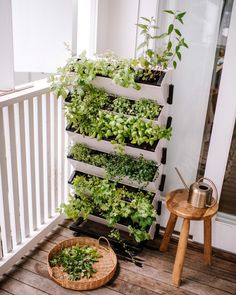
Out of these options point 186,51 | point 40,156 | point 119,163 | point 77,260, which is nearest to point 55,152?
point 40,156

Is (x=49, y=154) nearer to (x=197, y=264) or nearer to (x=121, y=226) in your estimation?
(x=121, y=226)

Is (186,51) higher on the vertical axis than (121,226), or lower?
higher

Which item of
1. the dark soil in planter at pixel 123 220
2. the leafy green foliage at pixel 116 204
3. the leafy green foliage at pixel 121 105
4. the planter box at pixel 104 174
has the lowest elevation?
the dark soil in planter at pixel 123 220

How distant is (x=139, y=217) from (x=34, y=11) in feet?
5.11

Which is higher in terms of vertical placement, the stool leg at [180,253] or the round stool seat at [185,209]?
the round stool seat at [185,209]

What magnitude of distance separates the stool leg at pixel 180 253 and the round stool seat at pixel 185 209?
0.05m

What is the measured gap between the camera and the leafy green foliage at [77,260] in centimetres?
221

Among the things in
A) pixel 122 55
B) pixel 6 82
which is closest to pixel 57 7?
pixel 122 55

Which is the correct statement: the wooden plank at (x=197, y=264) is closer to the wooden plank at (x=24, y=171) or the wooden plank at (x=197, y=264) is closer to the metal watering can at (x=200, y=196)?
the metal watering can at (x=200, y=196)

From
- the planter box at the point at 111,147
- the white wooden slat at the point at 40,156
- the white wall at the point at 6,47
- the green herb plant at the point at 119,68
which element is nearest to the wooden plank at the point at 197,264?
the planter box at the point at 111,147

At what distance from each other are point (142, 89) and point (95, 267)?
121 centimetres

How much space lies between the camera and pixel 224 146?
235 centimetres

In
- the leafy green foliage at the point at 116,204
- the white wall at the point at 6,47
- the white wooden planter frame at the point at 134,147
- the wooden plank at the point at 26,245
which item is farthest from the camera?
the leafy green foliage at the point at 116,204

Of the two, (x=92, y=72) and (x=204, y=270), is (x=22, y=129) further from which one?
(x=204, y=270)
